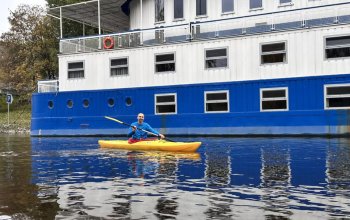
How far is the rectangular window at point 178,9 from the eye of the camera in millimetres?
26516

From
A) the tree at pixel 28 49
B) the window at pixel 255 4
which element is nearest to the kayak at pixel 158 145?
the window at pixel 255 4

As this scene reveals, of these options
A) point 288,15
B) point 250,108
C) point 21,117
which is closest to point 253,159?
point 250,108

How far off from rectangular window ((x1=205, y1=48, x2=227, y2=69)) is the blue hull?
120 cm

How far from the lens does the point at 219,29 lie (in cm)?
2433

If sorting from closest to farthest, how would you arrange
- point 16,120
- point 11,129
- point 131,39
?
point 131,39
point 11,129
point 16,120

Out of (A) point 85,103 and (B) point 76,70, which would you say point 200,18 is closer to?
(B) point 76,70

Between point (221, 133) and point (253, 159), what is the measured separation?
9450mm

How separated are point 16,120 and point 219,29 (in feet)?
105

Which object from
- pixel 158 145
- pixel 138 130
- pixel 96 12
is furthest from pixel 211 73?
pixel 96 12

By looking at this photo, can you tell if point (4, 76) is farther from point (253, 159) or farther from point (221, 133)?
point (253, 159)

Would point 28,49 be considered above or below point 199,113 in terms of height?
above

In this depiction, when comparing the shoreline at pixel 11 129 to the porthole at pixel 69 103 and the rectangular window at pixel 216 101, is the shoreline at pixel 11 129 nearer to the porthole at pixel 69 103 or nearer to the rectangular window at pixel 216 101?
the porthole at pixel 69 103

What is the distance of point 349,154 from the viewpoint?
13.4 meters

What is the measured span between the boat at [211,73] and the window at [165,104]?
60 millimetres
